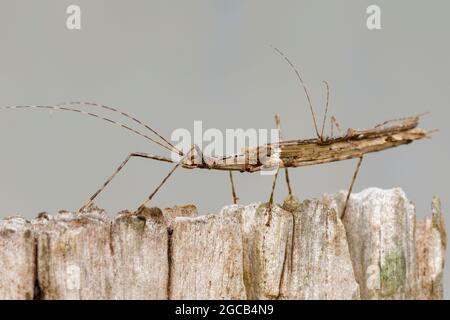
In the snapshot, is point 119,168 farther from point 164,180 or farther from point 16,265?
point 16,265

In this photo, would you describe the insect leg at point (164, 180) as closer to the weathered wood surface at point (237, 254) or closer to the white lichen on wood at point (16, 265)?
the weathered wood surface at point (237, 254)

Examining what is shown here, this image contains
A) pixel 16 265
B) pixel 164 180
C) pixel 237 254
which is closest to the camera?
pixel 16 265

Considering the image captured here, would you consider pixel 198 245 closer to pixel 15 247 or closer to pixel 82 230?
pixel 82 230

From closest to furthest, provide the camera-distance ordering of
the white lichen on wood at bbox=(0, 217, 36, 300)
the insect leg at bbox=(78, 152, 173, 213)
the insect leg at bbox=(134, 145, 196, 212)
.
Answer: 1. the white lichen on wood at bbox=(0, 217, 36, 300)
2. the insect leg at bbox=(134, 145, 196, 212)
3. the insect leg at bbox=(78, 152, 173, 213)

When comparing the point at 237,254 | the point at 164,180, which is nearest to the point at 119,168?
the point at 164,180

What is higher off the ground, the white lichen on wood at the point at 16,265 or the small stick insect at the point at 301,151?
the small stick insect at the point at 301,151

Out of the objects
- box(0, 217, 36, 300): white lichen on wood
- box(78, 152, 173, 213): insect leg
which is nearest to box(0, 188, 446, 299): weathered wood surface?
box(0, 217, 36, 300): white lichen on wood

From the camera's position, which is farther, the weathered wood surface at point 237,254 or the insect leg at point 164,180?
the insect leg at point 164,180

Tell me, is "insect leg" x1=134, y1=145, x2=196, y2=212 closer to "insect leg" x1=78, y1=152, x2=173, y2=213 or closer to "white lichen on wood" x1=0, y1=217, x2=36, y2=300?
"insect leg" x1=78, y1=152, x2=173, y2=213

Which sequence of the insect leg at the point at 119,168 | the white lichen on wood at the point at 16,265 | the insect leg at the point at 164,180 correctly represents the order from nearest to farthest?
the white lichen on wood at the point at 16,265
the insect leg at the point at 164,180
the insect leg at the point at 119,168

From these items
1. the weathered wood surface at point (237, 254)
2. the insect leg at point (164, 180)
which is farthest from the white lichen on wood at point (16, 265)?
the insect leg at point (164, 180)
